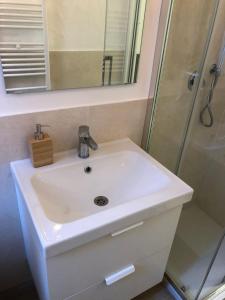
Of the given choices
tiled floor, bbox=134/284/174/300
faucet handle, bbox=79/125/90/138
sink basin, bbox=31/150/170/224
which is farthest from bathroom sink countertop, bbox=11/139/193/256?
tiled floor, bbox=134/284/174/300

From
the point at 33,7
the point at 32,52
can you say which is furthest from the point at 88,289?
the point at 33,7

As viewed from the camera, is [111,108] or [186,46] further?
[186,46]

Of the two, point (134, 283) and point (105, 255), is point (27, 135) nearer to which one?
point (105, 255)

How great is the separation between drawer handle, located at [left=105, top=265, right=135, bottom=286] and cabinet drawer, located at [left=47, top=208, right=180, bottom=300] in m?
0.02

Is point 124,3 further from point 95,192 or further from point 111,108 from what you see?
point 95,192

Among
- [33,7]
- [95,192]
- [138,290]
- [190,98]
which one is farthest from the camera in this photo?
[190,98]

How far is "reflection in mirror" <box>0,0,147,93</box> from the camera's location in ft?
2.83

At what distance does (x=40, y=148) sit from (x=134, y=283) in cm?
80

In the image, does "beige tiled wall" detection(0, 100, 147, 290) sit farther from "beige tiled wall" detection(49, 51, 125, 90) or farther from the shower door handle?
the shower door handle

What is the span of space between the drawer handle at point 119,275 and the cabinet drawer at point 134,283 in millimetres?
31

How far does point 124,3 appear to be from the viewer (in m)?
1.04

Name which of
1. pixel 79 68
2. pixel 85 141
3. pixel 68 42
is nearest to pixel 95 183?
pixel 85 141

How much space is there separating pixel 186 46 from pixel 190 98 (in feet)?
1.07

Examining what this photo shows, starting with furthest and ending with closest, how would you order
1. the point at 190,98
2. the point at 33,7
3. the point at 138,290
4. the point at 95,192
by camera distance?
the point at 190,98
the point at 138,290
the point at 95,192
the point at 33,7
